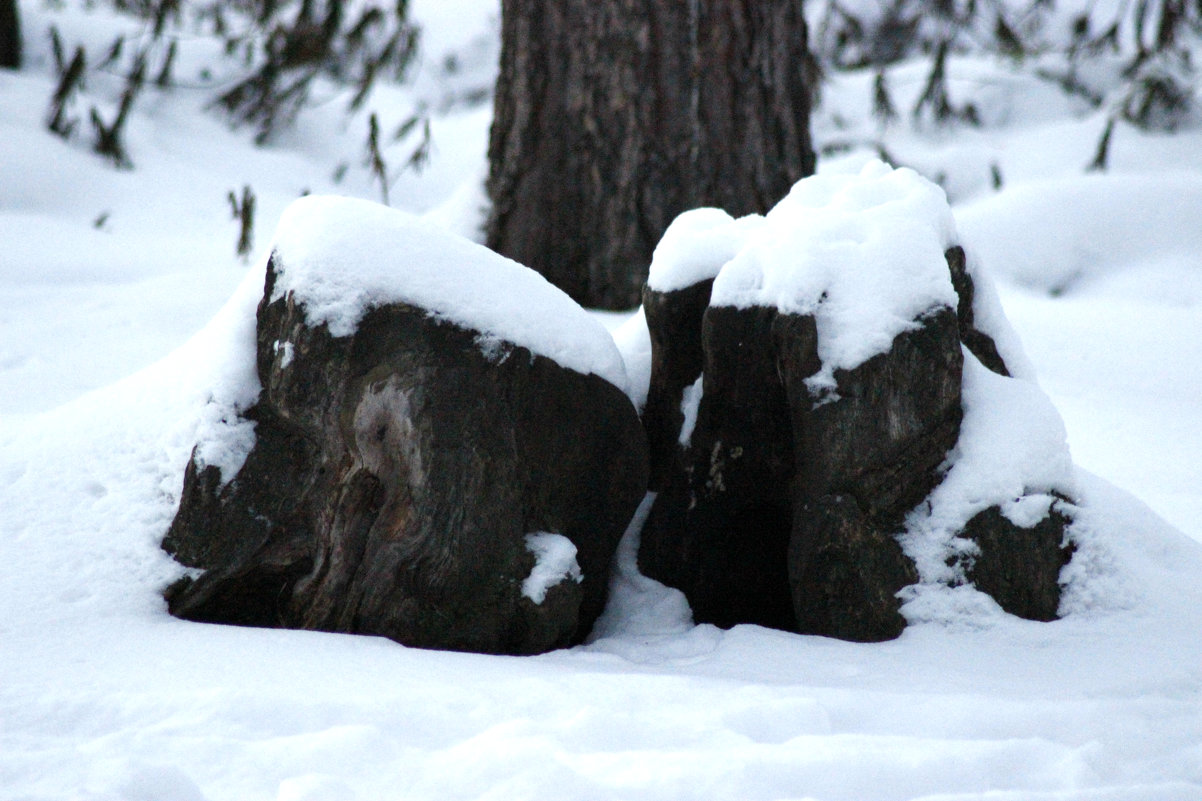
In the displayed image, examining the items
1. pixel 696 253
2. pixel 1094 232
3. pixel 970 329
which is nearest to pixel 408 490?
pixel 696 253

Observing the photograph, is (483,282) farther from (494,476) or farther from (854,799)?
(854,799)

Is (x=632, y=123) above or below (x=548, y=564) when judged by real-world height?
above

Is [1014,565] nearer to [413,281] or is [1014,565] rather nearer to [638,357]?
[638,357]

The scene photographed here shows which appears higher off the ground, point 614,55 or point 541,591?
point 614,55

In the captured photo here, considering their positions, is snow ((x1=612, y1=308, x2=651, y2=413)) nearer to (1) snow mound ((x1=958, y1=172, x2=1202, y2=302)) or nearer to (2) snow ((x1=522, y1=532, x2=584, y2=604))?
(2) snow ((x1=522, y1=532, x2=584, y2=604))

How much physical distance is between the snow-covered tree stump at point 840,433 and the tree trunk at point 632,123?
4.92 ft

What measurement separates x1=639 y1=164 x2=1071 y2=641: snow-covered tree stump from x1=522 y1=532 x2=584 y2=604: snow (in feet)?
0.92

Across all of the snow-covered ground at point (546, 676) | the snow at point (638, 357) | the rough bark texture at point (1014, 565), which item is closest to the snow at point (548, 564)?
the snow-covered ground at point (546, 676)

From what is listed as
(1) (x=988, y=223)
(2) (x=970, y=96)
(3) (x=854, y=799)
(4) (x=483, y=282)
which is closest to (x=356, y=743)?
(3) (x=854, y=799)

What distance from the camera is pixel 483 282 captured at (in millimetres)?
1827

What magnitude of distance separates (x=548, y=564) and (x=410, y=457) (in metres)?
0.31

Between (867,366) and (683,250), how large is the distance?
478 millimetres

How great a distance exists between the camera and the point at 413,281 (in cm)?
179

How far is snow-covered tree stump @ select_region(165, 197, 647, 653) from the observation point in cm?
170
